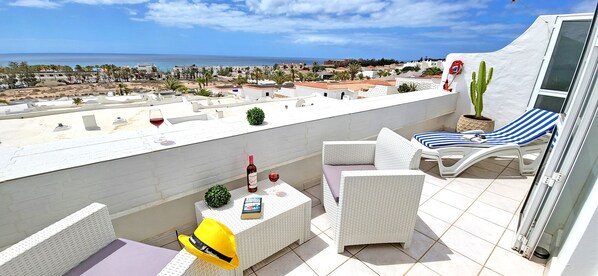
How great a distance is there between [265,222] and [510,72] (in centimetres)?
578

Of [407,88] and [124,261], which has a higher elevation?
[124,261]

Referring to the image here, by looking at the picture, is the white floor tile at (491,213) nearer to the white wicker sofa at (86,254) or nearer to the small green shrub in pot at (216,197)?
the small green shrub in pot at (216,197)

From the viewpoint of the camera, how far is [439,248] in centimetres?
221

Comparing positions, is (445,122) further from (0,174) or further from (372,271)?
(0,174)

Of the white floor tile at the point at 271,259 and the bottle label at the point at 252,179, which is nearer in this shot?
the white floor tile at the point at 271,259

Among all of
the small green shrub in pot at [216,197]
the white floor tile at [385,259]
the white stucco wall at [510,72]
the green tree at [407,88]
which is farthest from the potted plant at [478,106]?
the green tree at [407,88]

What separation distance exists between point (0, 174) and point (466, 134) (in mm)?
5313

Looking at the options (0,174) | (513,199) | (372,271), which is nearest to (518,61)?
(513,199)

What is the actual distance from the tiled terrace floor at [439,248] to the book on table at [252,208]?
521 mm

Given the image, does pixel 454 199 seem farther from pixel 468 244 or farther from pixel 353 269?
pixel 353 269

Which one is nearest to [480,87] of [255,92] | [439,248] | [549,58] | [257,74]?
[549,58]

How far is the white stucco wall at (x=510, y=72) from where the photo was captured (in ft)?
14.4

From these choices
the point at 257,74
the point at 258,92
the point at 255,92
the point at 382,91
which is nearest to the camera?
the point at 382,91

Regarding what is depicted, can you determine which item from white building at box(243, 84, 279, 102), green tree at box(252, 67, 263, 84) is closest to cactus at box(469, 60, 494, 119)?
white building at box(243, 84, 279, 102)
